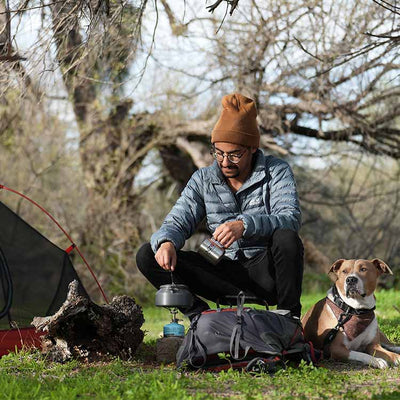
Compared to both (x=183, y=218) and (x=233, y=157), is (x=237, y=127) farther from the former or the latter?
(x=183, y=218)

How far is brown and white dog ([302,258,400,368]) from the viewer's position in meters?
4.27

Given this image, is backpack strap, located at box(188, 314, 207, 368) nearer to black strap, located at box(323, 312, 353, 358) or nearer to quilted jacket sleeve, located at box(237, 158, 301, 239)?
quilted jacket sleeve, located at box(237, 158, 301, 239)

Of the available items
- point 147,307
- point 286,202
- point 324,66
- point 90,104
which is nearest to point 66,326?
point 286,202

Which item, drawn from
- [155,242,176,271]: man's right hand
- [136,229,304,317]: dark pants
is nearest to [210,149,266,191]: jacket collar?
[136,229,304,317]: dark pants

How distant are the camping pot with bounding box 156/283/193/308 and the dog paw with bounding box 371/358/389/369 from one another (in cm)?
124

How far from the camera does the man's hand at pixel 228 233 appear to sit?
4086mm

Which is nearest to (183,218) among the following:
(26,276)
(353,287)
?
(353,287)

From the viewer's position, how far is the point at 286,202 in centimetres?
440

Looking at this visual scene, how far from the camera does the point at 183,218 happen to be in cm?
457

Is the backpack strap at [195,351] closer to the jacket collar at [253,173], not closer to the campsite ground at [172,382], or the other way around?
the campsite ground at [172,382]

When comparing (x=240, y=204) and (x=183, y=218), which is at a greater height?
(x=240, y=204)

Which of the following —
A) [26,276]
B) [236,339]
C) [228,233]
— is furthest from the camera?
[26,276]

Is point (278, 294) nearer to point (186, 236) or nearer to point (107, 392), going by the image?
point (186, 236)

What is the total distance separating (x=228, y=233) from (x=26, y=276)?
6.89 feet
